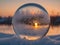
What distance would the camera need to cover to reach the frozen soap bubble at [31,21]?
6.94 metres

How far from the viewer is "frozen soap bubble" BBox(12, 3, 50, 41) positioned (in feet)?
22.8

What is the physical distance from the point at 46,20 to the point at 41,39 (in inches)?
7.1

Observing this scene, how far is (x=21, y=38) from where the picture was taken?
7.10m

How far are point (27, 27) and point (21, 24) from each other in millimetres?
47

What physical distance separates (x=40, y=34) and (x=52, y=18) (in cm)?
22

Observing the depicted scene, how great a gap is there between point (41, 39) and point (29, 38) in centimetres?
12

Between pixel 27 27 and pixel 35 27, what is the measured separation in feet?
0.18

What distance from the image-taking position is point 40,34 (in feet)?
23.1

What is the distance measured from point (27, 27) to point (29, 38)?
4.4 inches

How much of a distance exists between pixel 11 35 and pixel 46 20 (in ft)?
1.14

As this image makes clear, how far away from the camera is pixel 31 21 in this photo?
6.96 meters

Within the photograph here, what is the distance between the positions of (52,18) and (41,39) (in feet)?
0.59

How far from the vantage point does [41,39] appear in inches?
281

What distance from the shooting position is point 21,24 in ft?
22.9
